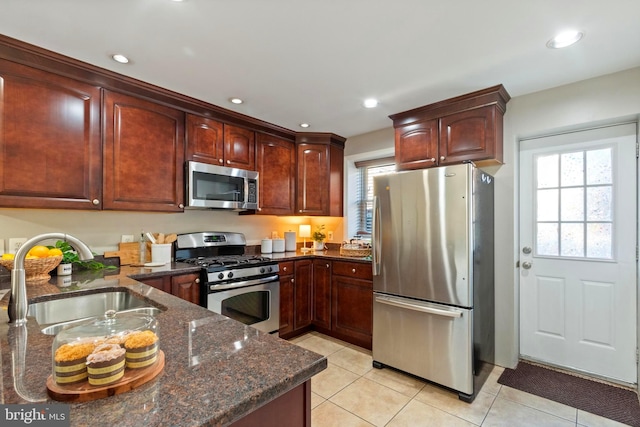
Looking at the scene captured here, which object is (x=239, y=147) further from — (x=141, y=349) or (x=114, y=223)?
(x=141, y=349)

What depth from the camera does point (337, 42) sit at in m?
1.85

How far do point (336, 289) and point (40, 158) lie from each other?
102 inches

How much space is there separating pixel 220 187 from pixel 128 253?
950mm

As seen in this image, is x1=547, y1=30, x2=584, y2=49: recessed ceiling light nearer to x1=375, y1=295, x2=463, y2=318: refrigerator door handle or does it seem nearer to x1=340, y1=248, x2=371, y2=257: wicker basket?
x1=375, y1=295, x2=463, y2=318: refrigerator door handle

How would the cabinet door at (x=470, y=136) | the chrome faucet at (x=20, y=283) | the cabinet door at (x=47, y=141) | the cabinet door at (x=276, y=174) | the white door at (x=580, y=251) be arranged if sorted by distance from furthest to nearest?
1. the cabinet door at (x=276, y=174)
2. the cabinet door at (x=470, y=136)
3. the white door at (x=580, y=251)
4. the cabinet door at (x=47, y=141)
5. the chrome faucet at (x=20, y=283)

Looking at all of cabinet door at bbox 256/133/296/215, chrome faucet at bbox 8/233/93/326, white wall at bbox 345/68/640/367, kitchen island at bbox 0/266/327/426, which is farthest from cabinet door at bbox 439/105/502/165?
chrome faucet at bbox 8/233/93/326

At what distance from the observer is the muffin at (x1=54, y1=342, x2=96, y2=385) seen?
0.63 metres

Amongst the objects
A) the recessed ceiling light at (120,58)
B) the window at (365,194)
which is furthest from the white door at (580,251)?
the recessed ceiling light at (120,58)

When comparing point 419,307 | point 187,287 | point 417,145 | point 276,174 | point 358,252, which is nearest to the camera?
point 419,307

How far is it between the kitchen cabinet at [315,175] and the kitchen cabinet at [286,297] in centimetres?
79

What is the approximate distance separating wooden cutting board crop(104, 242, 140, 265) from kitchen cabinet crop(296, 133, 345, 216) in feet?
5.60

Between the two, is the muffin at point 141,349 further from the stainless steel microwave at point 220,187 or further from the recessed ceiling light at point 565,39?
the recessed ceiling light at point 565,39

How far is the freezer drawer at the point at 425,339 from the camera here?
83.7 inches

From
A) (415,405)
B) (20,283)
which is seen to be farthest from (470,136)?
(20,283)
